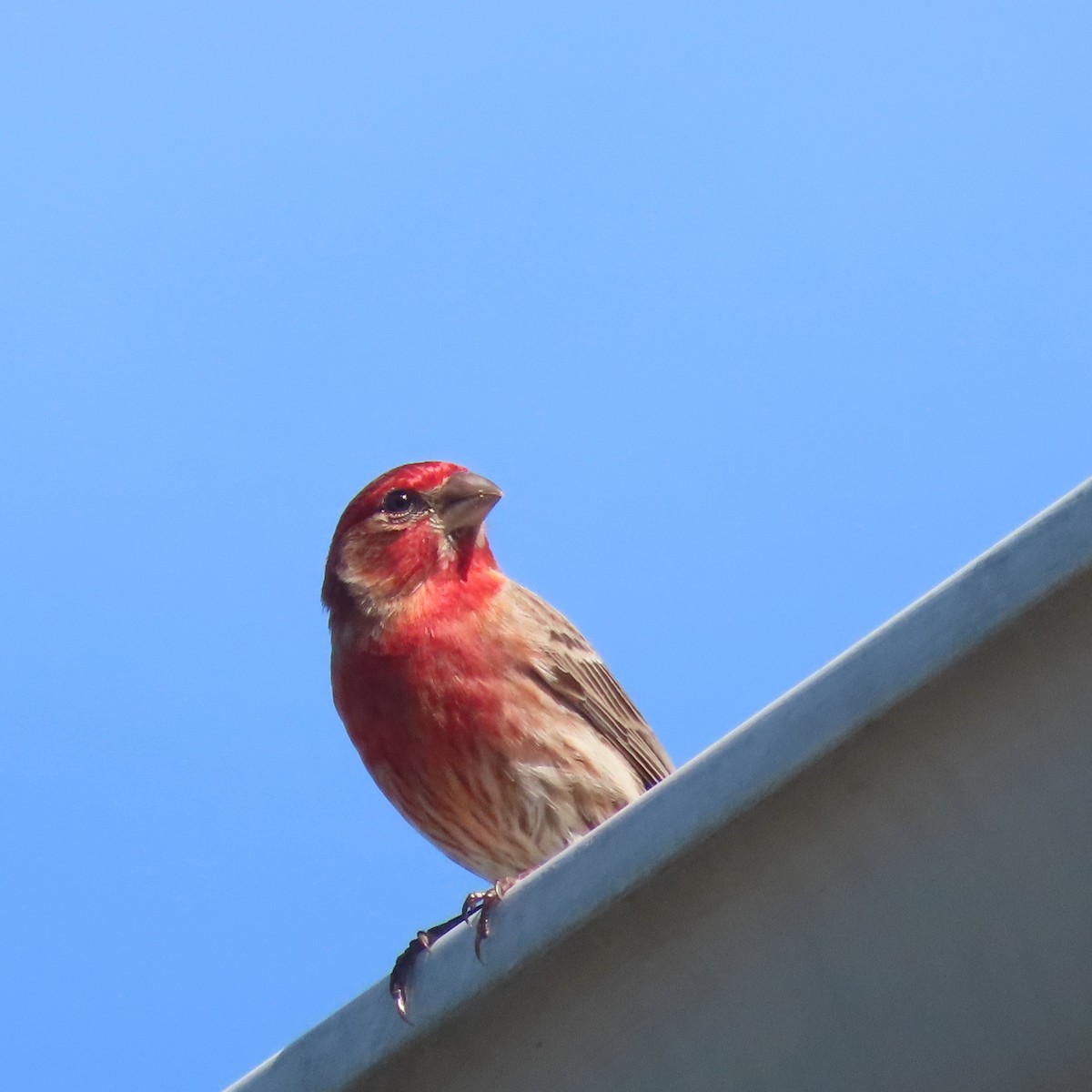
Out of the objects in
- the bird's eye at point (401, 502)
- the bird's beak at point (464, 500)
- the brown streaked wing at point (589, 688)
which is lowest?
the brown streaked wing at point (589, 688)

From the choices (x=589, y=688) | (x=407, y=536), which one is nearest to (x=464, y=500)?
(x=407, y=536)

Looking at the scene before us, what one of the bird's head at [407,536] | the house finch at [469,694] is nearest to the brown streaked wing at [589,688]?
the house finch at [469,694]

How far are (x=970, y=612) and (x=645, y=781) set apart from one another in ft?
12.8

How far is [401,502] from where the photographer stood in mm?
6062

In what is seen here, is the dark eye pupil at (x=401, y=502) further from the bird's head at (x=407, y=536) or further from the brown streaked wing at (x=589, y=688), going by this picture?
the brown streaked wing at (x=589, y=688)

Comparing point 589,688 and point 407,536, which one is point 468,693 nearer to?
point 589,688

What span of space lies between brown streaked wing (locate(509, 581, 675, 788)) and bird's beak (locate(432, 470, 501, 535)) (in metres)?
0.32

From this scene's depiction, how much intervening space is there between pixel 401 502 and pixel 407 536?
20cm

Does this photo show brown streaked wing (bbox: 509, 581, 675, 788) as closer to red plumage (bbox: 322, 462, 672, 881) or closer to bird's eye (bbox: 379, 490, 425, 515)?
red plumage (bbox: 322, 462, 672, 881)

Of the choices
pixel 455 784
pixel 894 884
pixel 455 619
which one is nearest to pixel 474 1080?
pixel 894 884

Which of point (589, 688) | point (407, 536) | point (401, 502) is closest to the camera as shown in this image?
point (589, 688)

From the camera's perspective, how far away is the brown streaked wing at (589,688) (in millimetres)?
5480

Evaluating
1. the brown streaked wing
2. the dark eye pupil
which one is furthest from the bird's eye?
the brown streaked wing

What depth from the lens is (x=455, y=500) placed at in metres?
6.00
